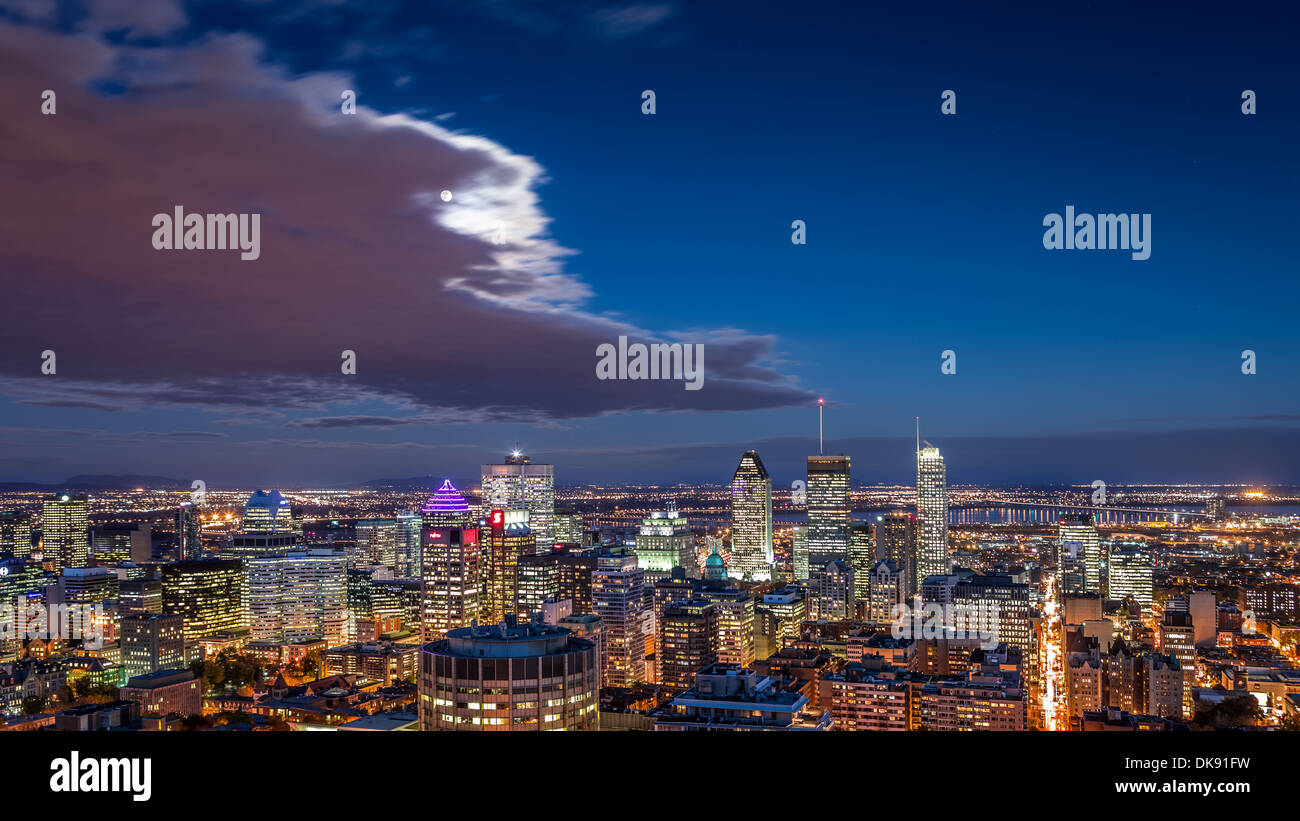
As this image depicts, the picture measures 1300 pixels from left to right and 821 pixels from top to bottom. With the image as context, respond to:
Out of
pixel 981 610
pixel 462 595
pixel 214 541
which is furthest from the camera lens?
pixel 214 541

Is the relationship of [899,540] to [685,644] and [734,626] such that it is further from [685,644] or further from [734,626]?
[685,644]

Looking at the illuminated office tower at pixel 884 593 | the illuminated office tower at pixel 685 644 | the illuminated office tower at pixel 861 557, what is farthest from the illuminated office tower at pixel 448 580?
the illuminated office tower at pixel 861 557

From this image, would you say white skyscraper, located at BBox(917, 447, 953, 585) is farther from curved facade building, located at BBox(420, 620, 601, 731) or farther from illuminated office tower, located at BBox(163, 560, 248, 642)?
curved facade building, located at BBox(420, 620, 601, 731)

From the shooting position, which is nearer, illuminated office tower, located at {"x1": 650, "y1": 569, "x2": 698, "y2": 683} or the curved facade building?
the curved facade building

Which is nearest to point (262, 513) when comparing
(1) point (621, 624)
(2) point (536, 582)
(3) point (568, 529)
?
(3) point (568, 529)

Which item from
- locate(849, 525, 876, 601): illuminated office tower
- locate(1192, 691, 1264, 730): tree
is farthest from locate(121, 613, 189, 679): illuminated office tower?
locate(1192, 691, 1264, 730): tree
